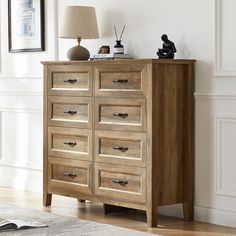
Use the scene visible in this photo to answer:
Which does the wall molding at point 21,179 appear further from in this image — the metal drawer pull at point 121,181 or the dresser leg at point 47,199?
the metal drawer pull at point 121,181

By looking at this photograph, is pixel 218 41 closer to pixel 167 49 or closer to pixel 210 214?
pixel 167 49

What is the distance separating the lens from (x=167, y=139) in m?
4.63

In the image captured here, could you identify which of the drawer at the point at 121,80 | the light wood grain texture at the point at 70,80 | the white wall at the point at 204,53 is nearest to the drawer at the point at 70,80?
the light wood grain texture at the point at 70,80

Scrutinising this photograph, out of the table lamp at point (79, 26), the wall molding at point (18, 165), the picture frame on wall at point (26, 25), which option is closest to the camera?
the table lamp at point (79, 26)

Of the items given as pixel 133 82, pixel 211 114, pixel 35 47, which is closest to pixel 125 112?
pixel 133 82

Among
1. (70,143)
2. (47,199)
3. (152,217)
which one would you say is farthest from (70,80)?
(152,217)

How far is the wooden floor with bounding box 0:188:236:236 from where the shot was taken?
4.46m

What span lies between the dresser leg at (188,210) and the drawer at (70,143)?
757 mm

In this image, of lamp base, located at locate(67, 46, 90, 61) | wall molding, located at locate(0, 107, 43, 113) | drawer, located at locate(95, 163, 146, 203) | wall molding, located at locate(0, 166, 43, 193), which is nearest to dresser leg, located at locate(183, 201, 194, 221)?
drawer, located at locate(95, 163, 146, 203)

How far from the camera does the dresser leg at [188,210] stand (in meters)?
4.74

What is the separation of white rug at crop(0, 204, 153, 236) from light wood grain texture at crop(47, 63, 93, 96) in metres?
0.90

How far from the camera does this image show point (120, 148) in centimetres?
471

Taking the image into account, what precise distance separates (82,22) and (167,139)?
1154 mm

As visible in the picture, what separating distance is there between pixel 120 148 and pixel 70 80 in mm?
686
